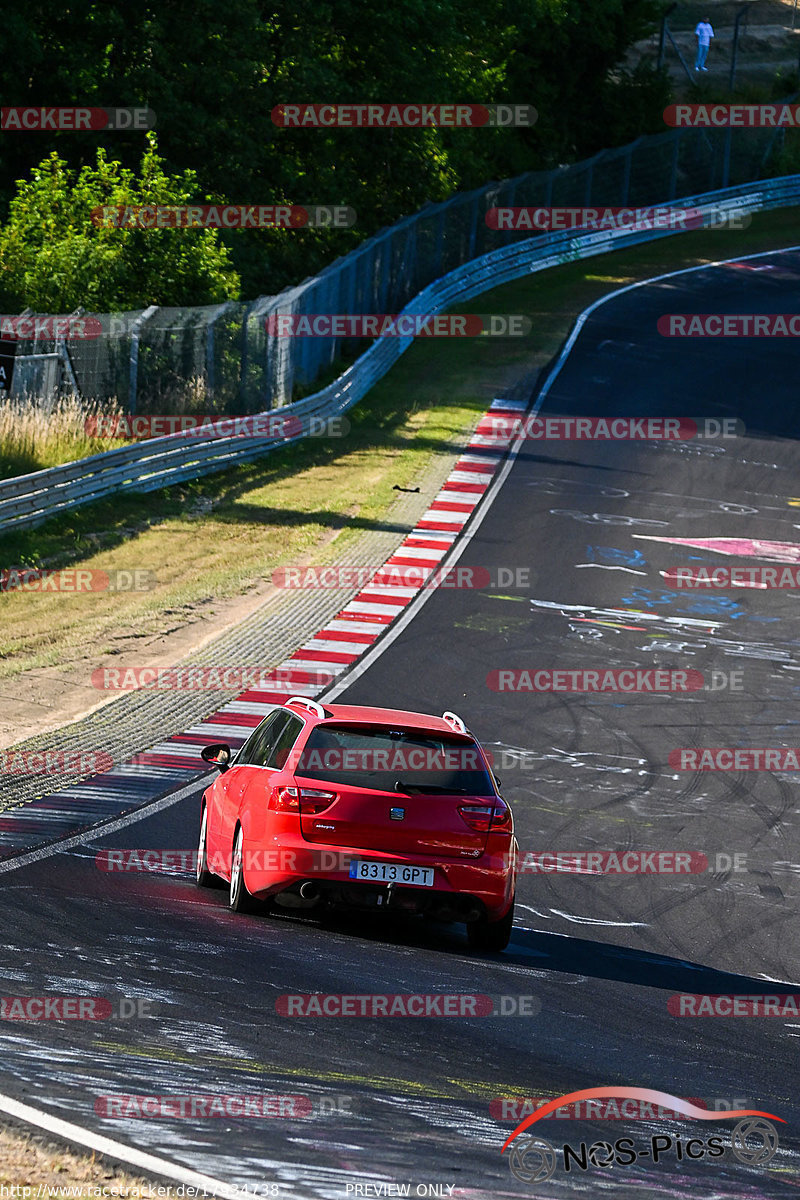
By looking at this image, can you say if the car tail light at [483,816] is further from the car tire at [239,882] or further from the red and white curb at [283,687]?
the red and white curb at [283,687]

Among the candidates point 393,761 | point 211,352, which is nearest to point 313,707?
point 393,761

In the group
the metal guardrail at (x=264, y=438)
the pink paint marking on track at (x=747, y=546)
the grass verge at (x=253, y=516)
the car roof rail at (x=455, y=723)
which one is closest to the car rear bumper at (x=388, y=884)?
the car roof rail at (x=455, y=723)

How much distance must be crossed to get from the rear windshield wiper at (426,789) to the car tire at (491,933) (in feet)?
2.47

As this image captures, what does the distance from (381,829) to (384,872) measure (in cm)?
25

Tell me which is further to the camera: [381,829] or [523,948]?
[523,948]

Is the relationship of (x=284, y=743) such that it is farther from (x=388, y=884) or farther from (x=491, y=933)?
(x=491, y=933)

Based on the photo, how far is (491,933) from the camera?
32.1ft

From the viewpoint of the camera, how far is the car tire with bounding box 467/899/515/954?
9742 mm

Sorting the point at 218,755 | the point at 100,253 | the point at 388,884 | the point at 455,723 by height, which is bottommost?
the point at 388,884

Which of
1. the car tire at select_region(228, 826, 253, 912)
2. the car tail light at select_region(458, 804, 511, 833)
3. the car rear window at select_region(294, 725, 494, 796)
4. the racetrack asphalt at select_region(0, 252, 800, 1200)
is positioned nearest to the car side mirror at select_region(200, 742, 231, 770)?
the racetrack asphalt at select_region(0, 252, 800, 1200)

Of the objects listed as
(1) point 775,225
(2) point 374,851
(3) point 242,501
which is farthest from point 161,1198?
(1) point 775,225

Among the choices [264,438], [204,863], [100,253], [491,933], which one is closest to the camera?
[491,933]

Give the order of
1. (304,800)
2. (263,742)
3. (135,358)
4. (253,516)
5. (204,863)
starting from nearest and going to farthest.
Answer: (304,800) < (263,742) < (204,863) < (253,516) < (135,358)

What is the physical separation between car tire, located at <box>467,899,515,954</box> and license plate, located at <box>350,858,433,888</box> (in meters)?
0.55
